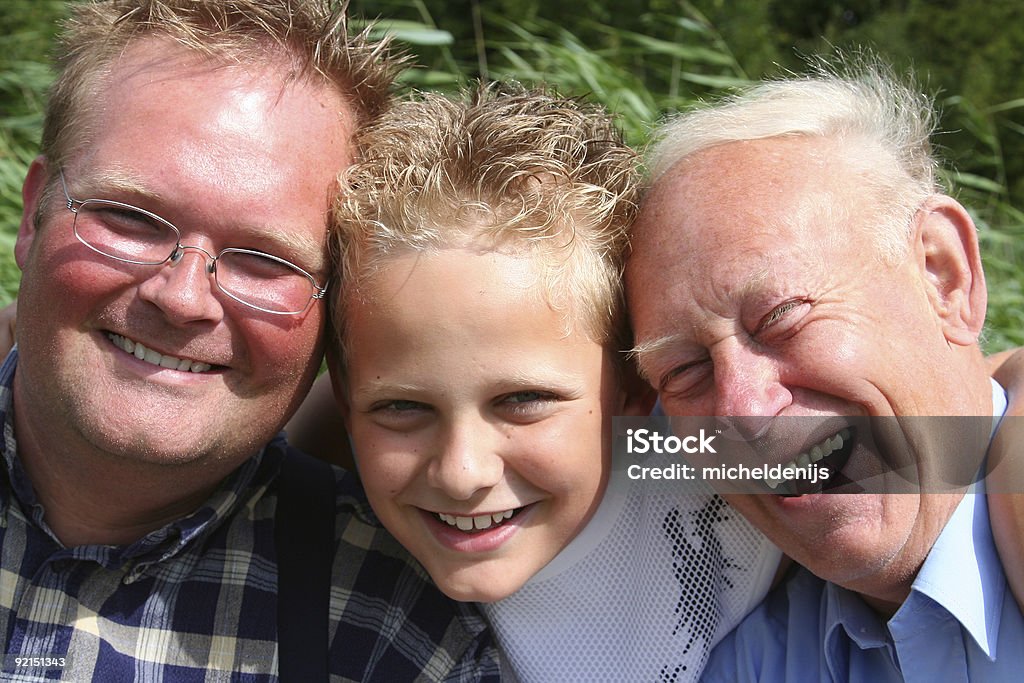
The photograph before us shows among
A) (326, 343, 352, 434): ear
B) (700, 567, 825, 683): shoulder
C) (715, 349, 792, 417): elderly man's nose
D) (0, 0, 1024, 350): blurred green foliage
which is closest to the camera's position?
(715, 349, 792, 417): elderly man's nose

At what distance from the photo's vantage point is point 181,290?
217 centimetres

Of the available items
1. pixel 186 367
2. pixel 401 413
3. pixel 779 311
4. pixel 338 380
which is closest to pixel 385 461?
pixel 401 413

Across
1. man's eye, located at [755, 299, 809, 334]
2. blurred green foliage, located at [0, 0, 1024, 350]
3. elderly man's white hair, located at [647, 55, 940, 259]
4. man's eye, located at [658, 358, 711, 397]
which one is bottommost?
blurred green foliage, located at [0, 0, 1024, 350]

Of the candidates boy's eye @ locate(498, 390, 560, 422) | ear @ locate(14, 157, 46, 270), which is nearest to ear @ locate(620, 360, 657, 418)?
boy's eye @ locate(498, 390, 560, 422)

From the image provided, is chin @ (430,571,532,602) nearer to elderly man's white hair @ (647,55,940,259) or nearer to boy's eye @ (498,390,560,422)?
boy's eye @ (498,390,560,422)

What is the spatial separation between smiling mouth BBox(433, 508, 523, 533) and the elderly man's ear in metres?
1.08

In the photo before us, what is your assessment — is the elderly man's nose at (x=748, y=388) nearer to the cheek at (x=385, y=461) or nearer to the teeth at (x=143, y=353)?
the cheek at (x=385, y=461)

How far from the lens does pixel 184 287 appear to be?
7.14 ft

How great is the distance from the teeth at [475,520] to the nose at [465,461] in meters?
0.10

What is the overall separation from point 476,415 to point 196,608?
3.05 feet

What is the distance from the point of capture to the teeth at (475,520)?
87.4 inches

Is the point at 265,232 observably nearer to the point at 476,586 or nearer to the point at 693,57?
the point at 476,586

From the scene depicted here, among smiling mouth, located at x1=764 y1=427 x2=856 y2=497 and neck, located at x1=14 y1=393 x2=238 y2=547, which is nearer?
smiling mouth, located at x1=764 y1=427 x2=856 y2=497

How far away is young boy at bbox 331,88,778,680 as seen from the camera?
2.12 m
